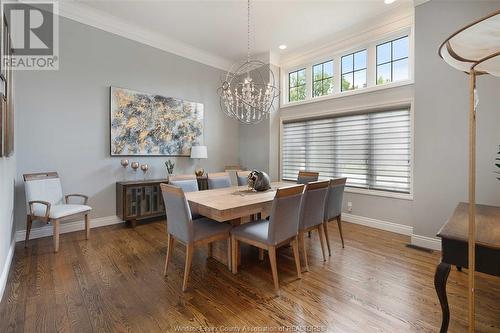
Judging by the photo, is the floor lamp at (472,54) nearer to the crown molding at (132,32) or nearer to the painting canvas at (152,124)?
the painting canvas at (152,124)

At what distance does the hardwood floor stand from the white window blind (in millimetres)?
1266

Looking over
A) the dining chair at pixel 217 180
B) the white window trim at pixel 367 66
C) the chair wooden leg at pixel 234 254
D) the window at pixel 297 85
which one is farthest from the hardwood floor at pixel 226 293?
the window at pixel 297 85

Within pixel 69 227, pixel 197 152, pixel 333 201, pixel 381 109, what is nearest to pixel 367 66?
pixel 381 109

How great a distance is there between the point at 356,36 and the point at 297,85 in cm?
137

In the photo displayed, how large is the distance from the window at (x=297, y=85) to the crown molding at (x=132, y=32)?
1565 mm

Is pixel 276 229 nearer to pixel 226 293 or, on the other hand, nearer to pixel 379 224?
pixel 226 293

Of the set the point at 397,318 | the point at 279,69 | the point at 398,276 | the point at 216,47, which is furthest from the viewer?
the point at 279,69

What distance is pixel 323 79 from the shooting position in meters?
4.59

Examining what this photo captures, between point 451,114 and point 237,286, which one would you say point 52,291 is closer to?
point 237,286

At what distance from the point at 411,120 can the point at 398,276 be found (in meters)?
2.24

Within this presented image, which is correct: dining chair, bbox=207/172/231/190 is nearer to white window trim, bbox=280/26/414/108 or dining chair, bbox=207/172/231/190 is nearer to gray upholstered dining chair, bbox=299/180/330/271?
gray upholstered dining chair, bbox=299/180/330/271

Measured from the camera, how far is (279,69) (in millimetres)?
5215

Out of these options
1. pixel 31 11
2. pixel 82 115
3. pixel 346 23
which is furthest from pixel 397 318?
pixel 31 11

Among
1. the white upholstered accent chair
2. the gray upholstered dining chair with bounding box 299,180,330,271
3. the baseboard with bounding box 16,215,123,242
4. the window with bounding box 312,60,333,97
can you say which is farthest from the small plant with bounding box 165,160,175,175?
Answer: the window with bounding box 312,60,333,97
